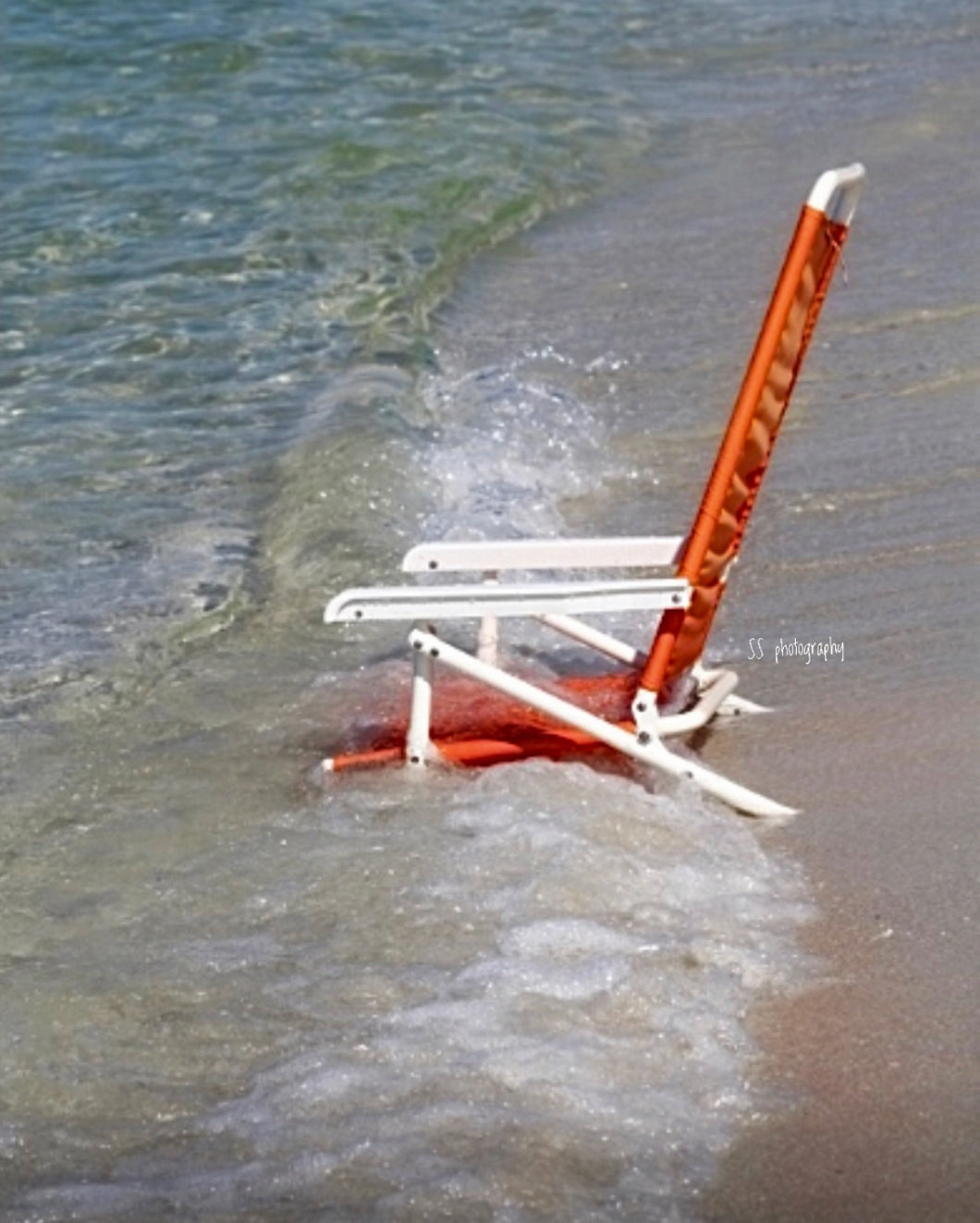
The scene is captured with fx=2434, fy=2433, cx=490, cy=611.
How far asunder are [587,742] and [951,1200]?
1.78 metres

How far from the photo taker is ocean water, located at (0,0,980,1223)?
397 centimetres

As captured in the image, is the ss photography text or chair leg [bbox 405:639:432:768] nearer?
chair leg [bbox 405:639:432:768]

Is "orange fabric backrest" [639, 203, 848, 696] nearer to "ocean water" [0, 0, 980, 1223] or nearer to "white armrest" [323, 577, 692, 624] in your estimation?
"white armrest" [323, 577, 692, 624]

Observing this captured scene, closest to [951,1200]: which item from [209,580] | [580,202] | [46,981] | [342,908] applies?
[342,908]

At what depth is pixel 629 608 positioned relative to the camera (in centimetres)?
499

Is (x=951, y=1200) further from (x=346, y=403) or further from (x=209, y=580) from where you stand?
(x=346, y=403)

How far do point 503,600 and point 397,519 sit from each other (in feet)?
7.29

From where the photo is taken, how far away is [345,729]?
5.61 metres

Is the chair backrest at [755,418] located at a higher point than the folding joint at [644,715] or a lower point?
higher

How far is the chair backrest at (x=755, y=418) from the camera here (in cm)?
498

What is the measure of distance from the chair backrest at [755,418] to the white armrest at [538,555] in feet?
0.33

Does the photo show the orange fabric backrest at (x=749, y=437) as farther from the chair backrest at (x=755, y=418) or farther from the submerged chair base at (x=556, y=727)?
the submerged chair base at (x=556, y=727)

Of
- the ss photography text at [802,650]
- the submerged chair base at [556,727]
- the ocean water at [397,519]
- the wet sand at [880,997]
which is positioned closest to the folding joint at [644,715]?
the submerged chair base at [556,727]

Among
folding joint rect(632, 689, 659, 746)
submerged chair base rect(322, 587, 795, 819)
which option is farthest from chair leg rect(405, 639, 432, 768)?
folding joint rect(632, 689, 659, 746)
